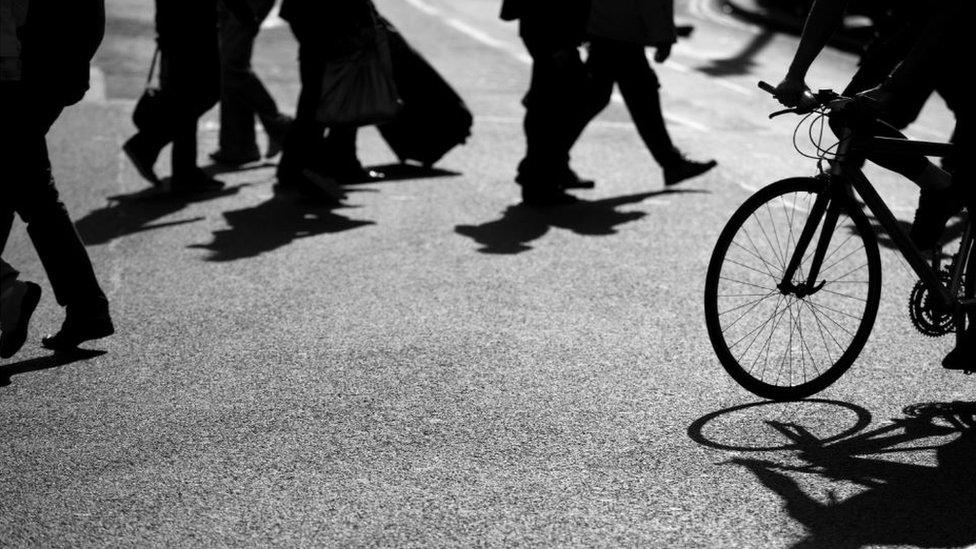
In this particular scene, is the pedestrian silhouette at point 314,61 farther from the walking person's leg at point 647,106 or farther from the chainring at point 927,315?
the chainring at point 927,315

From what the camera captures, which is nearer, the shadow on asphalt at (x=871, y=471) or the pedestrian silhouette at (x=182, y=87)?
the shadow on asphalt at (x=871, y=471)

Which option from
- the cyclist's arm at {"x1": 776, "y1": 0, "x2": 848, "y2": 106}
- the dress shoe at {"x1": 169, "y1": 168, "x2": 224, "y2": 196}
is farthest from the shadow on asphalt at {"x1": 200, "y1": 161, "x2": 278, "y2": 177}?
the cyclist's arm at {"x1": 776, "y1": 0, "x2": 848, "y2": 106}

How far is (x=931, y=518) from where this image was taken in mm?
3719

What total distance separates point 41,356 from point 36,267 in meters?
1.44

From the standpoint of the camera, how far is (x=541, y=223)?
24.7 feet

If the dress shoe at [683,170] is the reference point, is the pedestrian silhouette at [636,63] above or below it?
above

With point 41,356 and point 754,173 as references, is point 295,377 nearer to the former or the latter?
point 41,356

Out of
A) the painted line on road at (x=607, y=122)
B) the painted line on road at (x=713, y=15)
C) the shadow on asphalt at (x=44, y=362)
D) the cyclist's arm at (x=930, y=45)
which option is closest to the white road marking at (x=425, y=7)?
the painted line on road at (x=713, y=15)

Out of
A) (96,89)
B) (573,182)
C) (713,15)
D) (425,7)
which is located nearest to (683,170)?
(573,182)

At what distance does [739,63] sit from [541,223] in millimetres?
8394

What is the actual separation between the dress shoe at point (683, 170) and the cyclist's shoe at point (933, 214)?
355 centimetres

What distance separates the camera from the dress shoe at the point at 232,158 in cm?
919

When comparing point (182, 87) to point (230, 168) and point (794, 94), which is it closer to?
point (230, 168)

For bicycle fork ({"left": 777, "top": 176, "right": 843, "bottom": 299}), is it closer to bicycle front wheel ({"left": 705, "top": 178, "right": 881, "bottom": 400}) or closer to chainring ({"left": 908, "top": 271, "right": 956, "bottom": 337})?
bicycle front wheel ({"left": 705, "top": 178, "right": 881, "bottom": 400})
